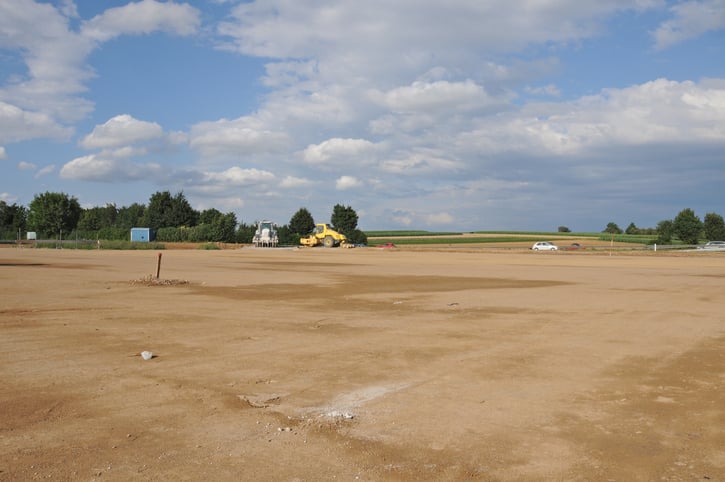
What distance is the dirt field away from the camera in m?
5.54

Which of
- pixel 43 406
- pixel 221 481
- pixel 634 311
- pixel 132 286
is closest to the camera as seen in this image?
pixel 221 481

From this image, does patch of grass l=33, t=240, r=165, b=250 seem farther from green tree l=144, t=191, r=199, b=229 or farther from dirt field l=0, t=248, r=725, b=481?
dirt field l=0, t=248, r=725, b=481

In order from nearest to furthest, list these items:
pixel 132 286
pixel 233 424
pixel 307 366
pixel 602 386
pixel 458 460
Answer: pixel 458 460
pixel 233 424
pixel 602 386
pixel 307 366
pixel 132 286

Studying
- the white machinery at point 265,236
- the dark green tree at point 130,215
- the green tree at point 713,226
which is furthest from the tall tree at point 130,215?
the green tree at point 713,226

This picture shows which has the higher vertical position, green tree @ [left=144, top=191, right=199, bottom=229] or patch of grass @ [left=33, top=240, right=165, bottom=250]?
green tree @ [left=144, top=191, right=199, bottom=229]

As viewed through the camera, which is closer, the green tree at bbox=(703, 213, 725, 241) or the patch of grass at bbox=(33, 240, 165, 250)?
the patch of grass at bbox=(33, 240, 165, 250)

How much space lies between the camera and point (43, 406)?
7.05 meters

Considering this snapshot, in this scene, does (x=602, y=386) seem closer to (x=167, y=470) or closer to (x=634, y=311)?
(x=167, y=470)

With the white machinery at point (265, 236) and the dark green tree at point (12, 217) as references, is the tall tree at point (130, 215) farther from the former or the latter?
the white machinery at point (265, 236)

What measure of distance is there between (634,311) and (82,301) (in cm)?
1640

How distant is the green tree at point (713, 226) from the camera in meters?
112

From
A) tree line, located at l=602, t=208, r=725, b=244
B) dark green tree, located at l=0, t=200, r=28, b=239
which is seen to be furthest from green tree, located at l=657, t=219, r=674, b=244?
dark green tree, located at l=0, t=200, r=28, b=239

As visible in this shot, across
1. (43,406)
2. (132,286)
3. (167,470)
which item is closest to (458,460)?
(167,470)

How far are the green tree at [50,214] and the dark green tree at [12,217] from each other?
7.14 m
